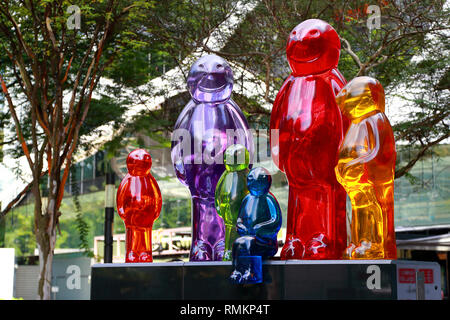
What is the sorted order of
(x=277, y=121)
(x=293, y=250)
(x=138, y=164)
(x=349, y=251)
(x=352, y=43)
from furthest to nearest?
(x=352, y=43) → (x=138, y=164) → (x=277, y=121) → (x=293, y=250) → (x=349, y=251)

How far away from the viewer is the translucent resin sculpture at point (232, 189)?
12.8ft

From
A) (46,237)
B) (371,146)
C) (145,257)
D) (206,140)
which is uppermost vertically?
(206,140)

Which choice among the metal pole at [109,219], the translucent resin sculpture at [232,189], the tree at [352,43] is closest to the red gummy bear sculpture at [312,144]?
the translucent resin sculpture at [232,189]

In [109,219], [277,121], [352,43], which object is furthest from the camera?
[352,43]

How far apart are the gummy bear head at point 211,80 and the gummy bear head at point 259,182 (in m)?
1.02

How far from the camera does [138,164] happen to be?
14.9ft

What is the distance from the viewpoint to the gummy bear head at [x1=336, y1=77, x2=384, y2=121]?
133 inches

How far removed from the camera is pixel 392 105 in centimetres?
1023

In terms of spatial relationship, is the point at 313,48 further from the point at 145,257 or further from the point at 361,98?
the point at 145,257

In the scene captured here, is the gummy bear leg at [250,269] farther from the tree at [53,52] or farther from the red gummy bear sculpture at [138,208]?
the tree at [53,52]

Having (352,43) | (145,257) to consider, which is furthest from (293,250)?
(352,43)

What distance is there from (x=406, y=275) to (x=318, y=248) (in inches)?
22.8


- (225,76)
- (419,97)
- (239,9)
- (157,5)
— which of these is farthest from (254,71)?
(225,76)

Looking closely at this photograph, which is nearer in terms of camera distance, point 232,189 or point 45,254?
point 232,189
